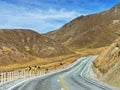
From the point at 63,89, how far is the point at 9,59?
4287 inches

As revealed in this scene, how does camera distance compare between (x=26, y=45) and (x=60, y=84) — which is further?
(x=26, y=45)

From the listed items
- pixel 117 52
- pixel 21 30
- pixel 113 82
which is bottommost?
pixel 113 82

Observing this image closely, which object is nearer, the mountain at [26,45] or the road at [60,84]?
the road at [60,84]

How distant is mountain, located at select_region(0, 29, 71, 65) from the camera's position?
141000mm

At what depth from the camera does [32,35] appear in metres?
178

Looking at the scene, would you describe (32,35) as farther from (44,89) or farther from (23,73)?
(44,89)

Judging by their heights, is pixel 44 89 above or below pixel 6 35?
below

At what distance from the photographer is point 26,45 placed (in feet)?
540

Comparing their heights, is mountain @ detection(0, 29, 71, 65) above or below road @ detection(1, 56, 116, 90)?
above

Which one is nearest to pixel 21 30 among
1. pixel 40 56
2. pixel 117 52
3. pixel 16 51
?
pixel 40 56

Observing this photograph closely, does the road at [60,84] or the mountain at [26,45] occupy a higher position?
the mountain at [26,45]

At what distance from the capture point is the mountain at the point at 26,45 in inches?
5551

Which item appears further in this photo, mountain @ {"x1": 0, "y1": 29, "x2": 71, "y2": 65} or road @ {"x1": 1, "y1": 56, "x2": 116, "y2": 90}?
mountain @ {"x1": 0, "y1": 29, "x2": 71, "y2": 65}

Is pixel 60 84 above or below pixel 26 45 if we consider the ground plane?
below
